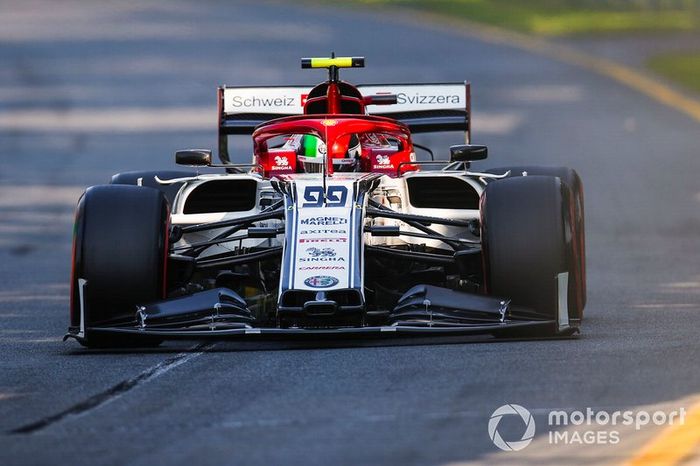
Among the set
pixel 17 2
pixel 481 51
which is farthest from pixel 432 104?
pixel 17 2

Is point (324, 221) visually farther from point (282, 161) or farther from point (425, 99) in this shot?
point (425, 99)

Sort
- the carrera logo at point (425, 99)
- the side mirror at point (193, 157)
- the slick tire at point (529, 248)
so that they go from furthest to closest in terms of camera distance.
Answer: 1. the carrera logo at point (425, 99)
2. the side mirror at point (193, 157)
3. the slick tire at point (529, 248)

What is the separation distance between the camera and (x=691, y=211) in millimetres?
21891

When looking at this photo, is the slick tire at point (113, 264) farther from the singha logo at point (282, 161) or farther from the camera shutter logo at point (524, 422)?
the camera shutter logo at point (524, 422)

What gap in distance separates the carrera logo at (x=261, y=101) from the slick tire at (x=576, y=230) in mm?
2279

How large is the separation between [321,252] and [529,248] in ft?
4.49

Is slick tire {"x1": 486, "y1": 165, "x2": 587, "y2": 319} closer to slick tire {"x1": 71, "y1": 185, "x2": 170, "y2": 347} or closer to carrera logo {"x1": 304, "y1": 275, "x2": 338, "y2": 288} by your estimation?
carrera logo {"x1": 304, "y1": 275, "x2": 338, "y2": 288}

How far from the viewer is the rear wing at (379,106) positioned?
1503 centimetres

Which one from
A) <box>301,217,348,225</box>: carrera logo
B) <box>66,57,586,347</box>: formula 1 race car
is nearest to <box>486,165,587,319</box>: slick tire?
<box>66,57,586,347</box>: formula 1 race car

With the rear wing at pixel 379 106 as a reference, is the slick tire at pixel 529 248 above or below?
below

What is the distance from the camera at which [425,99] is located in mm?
15336

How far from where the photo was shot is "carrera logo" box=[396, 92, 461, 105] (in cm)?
1529

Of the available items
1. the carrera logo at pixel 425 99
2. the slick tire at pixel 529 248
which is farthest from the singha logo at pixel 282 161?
the carrera logo at pixel 425 99

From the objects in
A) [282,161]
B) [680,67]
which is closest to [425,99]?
[282,161]
